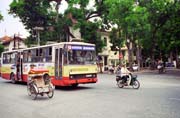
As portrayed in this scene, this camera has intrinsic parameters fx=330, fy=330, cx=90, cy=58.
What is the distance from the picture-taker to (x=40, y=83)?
16156mm

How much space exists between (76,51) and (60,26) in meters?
31.9

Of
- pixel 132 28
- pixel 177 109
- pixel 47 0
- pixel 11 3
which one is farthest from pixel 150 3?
pixel 177 109

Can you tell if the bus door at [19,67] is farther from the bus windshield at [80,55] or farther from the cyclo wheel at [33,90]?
the cyclo wheel at [33,90]

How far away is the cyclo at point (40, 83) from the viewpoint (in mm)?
15870

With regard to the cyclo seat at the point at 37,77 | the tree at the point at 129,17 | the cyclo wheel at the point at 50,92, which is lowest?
the cyclo wheel at the point at 50,92

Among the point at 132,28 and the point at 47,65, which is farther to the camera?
the point at 132,28

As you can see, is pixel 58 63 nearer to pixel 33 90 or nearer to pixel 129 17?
pixel 33 90

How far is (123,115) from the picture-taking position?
421 inches

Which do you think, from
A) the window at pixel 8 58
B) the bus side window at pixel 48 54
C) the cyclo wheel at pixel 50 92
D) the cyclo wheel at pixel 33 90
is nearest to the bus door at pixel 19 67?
the window at pixel 8 58

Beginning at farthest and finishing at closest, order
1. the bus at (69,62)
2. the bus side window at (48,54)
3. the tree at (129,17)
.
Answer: the tree at (129,17), the bus side window at (48,54), the bus at (69,62)

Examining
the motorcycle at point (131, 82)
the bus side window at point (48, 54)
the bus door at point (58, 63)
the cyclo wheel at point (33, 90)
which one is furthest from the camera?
the bus side window at point (48, 54)

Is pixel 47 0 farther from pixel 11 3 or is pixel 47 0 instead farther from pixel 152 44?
pixel 152 44

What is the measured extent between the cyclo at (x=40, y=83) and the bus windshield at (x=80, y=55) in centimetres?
357

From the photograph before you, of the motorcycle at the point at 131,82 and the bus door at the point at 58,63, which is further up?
the bus door at the point at 58,63
